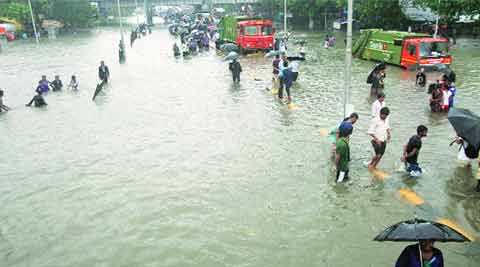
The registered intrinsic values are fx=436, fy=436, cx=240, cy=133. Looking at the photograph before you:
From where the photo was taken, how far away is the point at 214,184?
9656 millimetres

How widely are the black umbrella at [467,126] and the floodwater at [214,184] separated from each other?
1.39 meters

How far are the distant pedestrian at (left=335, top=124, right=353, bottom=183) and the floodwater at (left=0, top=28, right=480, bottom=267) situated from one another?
12.1 inches

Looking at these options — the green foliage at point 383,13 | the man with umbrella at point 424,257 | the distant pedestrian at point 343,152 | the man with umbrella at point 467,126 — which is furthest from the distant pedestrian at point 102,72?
the green foliage at point 383,13

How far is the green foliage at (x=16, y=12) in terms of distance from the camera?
230ft

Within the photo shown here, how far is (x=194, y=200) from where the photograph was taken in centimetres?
894

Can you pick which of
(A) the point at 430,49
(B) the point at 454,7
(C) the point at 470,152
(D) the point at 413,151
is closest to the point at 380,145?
(D) the point at 413,151

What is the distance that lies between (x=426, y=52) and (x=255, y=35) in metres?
13.7

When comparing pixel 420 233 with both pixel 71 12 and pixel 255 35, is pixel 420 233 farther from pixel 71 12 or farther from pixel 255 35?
pixel 71 12

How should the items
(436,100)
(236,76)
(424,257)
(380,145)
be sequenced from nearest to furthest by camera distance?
(424,257) < (380,145) < (436,100) < (236,76)

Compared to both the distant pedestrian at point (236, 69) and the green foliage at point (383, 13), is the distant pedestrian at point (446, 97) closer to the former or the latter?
the distant pedestrian at point (236, 69)

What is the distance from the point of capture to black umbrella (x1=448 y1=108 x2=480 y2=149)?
24.5ft

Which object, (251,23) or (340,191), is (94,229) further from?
(251,23)

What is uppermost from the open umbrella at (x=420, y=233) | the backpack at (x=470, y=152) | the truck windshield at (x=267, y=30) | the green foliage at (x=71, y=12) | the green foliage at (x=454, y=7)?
the green foliage at (x=71, y=12)

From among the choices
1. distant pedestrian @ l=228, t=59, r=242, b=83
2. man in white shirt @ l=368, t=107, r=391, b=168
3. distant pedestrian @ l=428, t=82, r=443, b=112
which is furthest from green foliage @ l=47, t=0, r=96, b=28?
man in white shirt @ l=368, t=107, r=391, b=168
